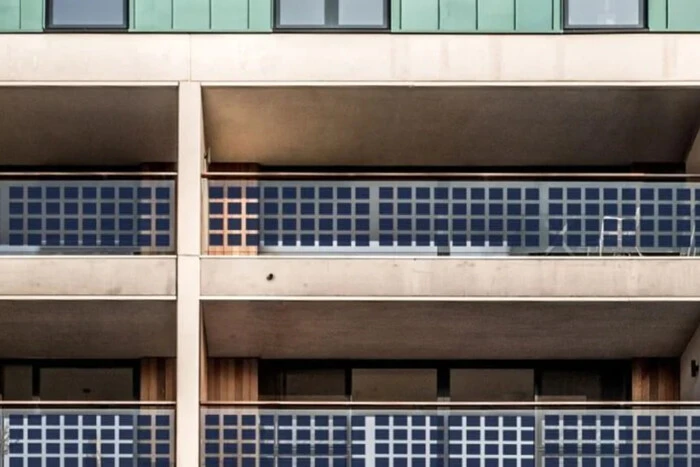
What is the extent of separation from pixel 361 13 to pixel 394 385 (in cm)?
483

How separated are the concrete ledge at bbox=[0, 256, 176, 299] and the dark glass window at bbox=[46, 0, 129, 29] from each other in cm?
273

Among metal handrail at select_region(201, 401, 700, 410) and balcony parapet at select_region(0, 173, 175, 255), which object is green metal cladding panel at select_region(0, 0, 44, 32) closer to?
balcony parapet at select_region(0, 173, 175, 255)

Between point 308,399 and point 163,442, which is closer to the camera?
point 163,442

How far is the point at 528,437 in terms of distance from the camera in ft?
58.6

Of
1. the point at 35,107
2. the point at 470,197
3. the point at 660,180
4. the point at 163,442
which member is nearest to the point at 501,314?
the point at 470,197

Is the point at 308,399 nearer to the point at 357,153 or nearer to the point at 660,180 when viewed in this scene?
the point at 357,153

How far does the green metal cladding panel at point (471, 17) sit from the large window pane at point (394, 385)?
4.53m

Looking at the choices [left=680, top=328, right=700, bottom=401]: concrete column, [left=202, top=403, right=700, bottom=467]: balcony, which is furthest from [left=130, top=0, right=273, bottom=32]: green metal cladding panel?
[left=680, top=328, right=700, bottom=401]: concrete column

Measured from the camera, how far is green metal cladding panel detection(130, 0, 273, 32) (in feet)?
60.1

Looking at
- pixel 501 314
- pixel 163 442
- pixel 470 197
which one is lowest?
pixel 163 442

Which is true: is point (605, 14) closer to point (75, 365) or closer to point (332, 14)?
point (332, 14)

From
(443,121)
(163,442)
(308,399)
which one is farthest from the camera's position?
(308,399)

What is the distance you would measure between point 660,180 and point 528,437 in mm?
3841

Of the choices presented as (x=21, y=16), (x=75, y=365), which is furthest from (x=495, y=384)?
(x=21, y=16)
